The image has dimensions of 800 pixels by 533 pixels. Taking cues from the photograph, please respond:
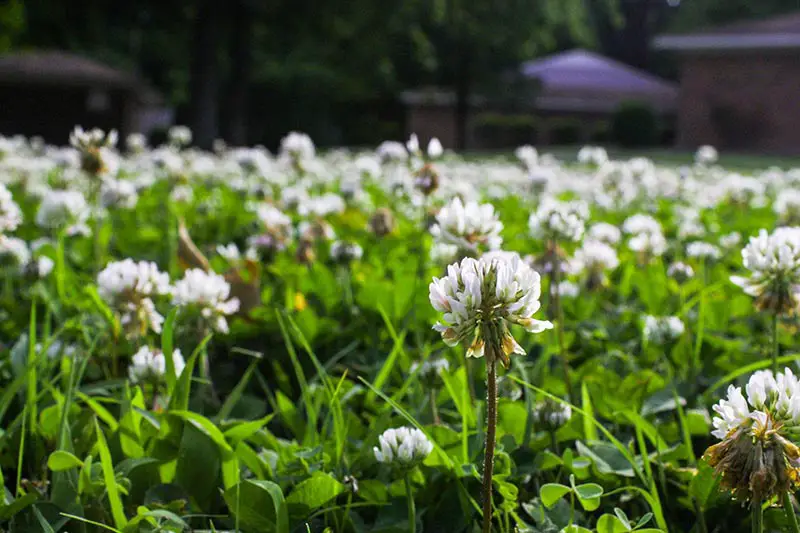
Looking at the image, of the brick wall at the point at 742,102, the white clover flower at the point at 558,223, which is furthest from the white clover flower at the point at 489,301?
the brick wall at the point at 742,102

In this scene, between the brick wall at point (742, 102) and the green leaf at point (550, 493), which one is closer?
the green leaf at point (550, 493)

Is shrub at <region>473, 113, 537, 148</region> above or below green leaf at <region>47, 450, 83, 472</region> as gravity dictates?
below

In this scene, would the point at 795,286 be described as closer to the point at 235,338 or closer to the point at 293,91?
the point at 235,338

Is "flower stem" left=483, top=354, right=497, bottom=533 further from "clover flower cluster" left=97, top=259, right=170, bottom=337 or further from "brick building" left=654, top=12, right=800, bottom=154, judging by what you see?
"brick building" left=654, top=12, right=800, bottom=154

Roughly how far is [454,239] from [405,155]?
1.67 metres

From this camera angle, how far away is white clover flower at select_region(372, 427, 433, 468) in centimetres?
130

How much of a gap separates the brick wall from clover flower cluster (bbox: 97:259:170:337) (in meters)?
26.5

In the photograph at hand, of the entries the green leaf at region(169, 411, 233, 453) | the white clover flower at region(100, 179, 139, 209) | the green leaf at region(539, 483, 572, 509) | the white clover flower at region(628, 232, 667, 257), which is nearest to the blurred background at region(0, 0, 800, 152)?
the white clover flower at region(100, 179, 139, 209)

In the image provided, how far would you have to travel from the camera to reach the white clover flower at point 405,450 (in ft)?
4.27

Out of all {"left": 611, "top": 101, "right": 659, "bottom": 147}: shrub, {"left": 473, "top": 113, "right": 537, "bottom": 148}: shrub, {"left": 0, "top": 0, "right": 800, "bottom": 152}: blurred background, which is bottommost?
{"left": 473, "top": 113, "right": 537, "bottom": 148}: shrub

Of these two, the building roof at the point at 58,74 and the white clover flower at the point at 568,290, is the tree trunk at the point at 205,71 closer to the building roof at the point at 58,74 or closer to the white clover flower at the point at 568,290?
the building roof at the point at 58,74

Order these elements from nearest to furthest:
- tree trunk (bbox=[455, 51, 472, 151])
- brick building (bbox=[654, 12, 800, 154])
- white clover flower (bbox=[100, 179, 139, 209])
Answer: white clover flower (bbox=[100, 179, 139, 209]) < brick building (bbox=[654, 12, 800, 154]) < tree trunk (bbox=[455, 51, 472, 151])

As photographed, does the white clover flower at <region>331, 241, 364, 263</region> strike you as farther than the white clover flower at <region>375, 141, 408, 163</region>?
No

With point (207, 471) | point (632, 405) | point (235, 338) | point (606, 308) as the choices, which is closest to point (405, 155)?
point (606, 308)
